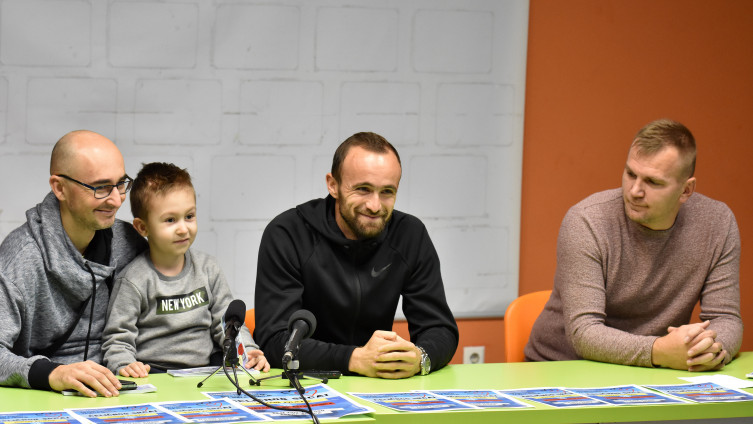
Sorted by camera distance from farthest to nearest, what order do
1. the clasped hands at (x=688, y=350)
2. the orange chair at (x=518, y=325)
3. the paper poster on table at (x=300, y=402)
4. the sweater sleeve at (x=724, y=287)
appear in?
the orange chair at (x=518, y=325) → the sweater sleeve at (x=724, y=287) → the clasped hands at (x=688, y=350) → the paper poster on table at (x=300, y=402)

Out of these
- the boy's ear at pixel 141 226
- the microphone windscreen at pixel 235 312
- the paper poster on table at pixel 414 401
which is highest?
the boy's ear at pixel 141 226

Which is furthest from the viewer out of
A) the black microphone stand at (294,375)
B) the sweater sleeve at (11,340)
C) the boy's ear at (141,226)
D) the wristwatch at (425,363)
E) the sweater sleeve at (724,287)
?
the sweater sleeve at (724,287)

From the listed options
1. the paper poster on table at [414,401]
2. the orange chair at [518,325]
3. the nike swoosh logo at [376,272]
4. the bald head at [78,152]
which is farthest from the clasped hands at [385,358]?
the bald head at [78,152]

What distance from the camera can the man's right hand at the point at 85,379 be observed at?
224cm

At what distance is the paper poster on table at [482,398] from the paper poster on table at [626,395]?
0.25 meters

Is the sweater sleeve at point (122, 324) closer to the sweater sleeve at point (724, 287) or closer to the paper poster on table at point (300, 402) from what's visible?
the paper poster on table at point (300, 402)

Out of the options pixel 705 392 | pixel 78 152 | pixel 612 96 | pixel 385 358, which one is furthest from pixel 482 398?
pixel 612 96

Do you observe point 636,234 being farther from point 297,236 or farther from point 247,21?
point 247,21

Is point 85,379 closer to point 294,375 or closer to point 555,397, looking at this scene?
point 294,375

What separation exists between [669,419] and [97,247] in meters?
1.86

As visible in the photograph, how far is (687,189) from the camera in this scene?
9.93 feet

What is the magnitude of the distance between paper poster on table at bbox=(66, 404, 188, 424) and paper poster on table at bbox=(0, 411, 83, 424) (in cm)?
2

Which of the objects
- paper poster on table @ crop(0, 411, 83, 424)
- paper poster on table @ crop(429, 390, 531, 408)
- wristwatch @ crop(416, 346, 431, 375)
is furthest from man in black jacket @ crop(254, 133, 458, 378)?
paper poster on table @ crop(0, 411, 83, 424)

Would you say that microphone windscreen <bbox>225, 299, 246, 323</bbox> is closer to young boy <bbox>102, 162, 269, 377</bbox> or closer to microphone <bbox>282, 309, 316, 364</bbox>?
microphone <bbox>282, 309, 316, 364</bbox>
